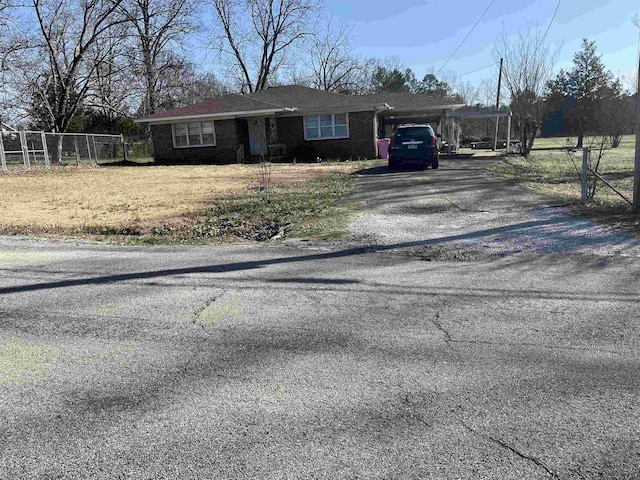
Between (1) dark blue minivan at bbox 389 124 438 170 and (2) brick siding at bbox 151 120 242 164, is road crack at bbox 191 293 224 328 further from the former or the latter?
(2) brick siding at bbox 151 120 242 164

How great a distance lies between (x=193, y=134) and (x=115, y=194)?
1426 centimetres

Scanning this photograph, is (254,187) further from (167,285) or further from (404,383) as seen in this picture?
(404,383)

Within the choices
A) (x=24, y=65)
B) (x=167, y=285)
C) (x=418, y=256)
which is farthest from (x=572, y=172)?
(x=24, y=65)

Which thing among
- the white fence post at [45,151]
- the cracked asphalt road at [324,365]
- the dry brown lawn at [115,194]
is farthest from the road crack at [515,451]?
the white fence post at [45,151]

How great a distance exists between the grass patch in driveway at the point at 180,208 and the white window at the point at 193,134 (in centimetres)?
895

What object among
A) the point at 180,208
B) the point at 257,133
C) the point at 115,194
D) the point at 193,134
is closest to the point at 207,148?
the point at 193,134

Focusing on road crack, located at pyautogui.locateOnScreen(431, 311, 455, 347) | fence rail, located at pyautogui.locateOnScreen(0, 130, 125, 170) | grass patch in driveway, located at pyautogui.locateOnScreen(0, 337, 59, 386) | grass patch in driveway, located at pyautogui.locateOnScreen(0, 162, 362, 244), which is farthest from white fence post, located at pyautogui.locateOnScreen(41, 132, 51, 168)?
road crack, located at pyautogui.locateOnScreen(431, 311, 455, 347)

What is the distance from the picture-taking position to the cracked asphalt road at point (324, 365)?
238cm

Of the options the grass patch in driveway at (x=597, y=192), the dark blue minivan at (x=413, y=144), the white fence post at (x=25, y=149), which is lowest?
the grass patch in driveway at (x=597, y=192)

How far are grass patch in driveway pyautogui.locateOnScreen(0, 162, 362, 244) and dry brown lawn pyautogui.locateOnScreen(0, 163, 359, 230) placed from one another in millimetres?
23

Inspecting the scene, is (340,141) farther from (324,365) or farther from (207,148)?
(324,365)

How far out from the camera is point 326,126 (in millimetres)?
27094

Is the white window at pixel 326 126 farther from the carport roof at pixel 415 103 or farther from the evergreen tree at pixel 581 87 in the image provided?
the evergreen tree at pixel 581 87

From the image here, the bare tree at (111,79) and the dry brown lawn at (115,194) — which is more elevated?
the bare tree at (111,79)
